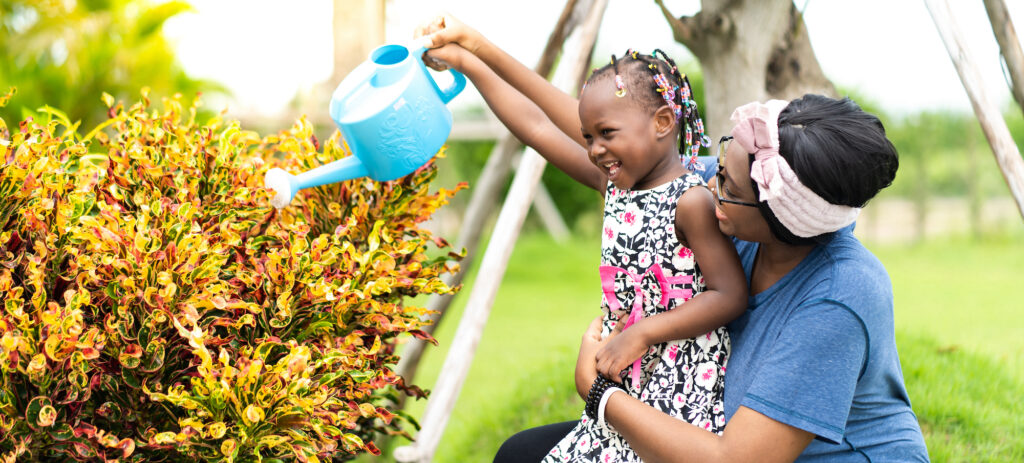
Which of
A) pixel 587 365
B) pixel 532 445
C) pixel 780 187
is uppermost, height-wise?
pixel 780 187

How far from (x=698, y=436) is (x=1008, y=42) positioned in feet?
5.95

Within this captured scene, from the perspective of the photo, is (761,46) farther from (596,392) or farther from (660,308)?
(596,392)

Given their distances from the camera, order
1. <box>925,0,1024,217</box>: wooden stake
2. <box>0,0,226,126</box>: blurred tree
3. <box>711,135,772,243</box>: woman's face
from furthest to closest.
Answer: <box>0,0,226,126</box>: blurred tree, <box>925,0,1024,217</box>: wooden stake, <box>711,135,772,243</box>: woman's face

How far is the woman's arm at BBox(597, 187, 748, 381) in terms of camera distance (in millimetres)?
1792

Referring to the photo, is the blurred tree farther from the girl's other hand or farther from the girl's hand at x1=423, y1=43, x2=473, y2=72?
the girl's other hand

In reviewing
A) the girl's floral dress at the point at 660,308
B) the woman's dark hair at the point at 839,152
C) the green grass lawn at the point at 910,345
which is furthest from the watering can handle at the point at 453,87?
the green grass lawn at the point at 910,345

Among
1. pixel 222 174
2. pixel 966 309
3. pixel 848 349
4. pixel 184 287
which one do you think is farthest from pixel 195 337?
pixel 966 309

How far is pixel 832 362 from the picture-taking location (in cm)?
158

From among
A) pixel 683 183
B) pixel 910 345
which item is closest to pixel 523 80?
pixel 683 183

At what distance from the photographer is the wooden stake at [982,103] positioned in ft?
8.04

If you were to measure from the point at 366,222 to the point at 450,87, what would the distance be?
47cm

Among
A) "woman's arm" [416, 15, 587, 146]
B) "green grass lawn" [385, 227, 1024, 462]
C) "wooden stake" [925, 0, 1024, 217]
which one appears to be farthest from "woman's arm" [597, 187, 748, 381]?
"green grass lawn" [385, 227, 1024, 462]

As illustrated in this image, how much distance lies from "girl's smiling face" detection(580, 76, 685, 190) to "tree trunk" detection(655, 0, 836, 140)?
127cm

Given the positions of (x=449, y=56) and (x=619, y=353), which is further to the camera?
(x=449, y=56)
